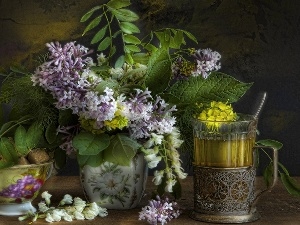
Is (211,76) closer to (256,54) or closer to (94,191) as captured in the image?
(94,191)

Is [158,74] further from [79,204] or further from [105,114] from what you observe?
[79,204]

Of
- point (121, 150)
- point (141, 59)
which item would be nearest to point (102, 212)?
point (121, 150)

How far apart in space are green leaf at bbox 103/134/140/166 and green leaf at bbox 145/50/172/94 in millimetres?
120

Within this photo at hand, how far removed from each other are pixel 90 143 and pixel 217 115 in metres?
0.25

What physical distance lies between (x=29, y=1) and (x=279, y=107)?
816mm

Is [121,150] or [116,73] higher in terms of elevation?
[116,73]

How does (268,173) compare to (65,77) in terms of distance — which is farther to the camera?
(268,173)

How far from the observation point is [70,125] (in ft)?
5.50

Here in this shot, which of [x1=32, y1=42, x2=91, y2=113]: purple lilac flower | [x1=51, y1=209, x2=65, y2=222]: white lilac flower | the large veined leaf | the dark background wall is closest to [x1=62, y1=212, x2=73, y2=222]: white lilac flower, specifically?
[x1=51, y1=209, x2=65, y2=222]: white lilac flower

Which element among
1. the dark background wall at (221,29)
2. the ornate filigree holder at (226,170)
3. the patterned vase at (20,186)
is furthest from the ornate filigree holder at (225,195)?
Answer: the dark background wall at (221,29)

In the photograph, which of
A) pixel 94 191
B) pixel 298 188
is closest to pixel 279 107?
pixel 298 188

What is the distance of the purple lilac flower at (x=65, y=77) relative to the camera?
62.0 inches

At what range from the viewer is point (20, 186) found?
65.0 inches

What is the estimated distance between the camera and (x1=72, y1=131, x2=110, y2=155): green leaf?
A: 159 centimetres
